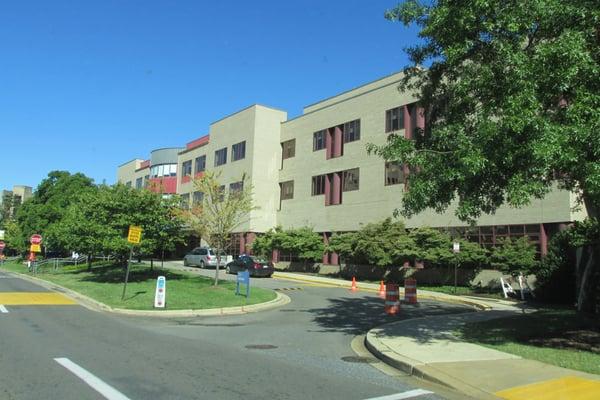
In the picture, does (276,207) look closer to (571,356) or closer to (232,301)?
(232,301)

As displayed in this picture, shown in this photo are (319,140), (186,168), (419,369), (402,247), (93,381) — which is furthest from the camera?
(186,168)

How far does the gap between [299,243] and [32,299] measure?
68.6ft

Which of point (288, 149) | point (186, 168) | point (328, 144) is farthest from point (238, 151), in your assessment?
point (186, 168)

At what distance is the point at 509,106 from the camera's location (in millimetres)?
8805

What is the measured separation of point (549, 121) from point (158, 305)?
1264 centimetres

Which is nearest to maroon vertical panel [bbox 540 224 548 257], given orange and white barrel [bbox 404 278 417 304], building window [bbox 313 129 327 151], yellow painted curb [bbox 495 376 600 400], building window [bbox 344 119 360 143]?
orange and white barrel [bbox 404 278 417 304]

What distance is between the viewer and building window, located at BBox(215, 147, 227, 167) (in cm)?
5197

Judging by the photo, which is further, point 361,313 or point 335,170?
point 335,170

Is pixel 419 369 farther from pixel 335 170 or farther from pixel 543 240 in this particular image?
pixel 335 170

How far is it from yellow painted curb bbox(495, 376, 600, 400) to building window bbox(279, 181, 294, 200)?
3758cm

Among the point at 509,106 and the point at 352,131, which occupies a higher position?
the point at 352,131

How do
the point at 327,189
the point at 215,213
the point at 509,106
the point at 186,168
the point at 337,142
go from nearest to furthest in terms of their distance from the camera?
the point at 509,106
the point at 215,213
the point at 337,142
the point at 327,189
the point at 186,168

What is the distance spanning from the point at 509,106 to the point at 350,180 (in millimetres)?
29759

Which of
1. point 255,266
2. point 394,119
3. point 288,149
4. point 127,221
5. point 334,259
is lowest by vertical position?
point 255,266
